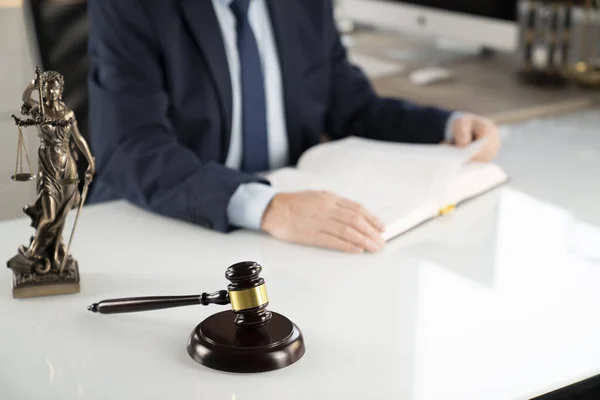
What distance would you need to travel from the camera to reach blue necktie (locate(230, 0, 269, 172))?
165cm

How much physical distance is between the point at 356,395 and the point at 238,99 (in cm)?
89

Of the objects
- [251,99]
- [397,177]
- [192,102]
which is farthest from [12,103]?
[397,177]

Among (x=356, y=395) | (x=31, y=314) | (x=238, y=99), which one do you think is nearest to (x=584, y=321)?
(x=356, y=395)

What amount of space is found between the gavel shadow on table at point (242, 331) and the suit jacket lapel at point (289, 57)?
0.79 metres

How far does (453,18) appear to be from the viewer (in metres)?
2.38

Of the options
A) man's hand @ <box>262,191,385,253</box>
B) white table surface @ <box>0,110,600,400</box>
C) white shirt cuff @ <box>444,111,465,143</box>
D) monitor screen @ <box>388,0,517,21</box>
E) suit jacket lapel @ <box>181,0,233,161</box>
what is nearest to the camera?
white table surface @ <box>0,110,600,400</box>

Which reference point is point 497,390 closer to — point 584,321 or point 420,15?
point 584,321

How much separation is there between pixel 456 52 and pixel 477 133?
1142mm

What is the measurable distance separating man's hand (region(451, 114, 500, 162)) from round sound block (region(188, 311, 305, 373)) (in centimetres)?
73

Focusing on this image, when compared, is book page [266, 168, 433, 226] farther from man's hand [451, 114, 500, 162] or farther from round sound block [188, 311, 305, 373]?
round sound block [188, 311, 305, 373]

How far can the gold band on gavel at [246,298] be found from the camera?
0.97 meters

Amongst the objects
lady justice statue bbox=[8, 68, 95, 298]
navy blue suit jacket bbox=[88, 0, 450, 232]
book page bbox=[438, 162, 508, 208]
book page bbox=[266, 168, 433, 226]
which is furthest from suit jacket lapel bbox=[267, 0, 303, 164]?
lady justice statue bbox=[8, 68, 95, 298]

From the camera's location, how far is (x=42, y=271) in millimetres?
1121

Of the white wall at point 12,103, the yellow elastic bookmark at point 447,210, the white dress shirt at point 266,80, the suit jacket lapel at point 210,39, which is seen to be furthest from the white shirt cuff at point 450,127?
the white wall at point 12,103
